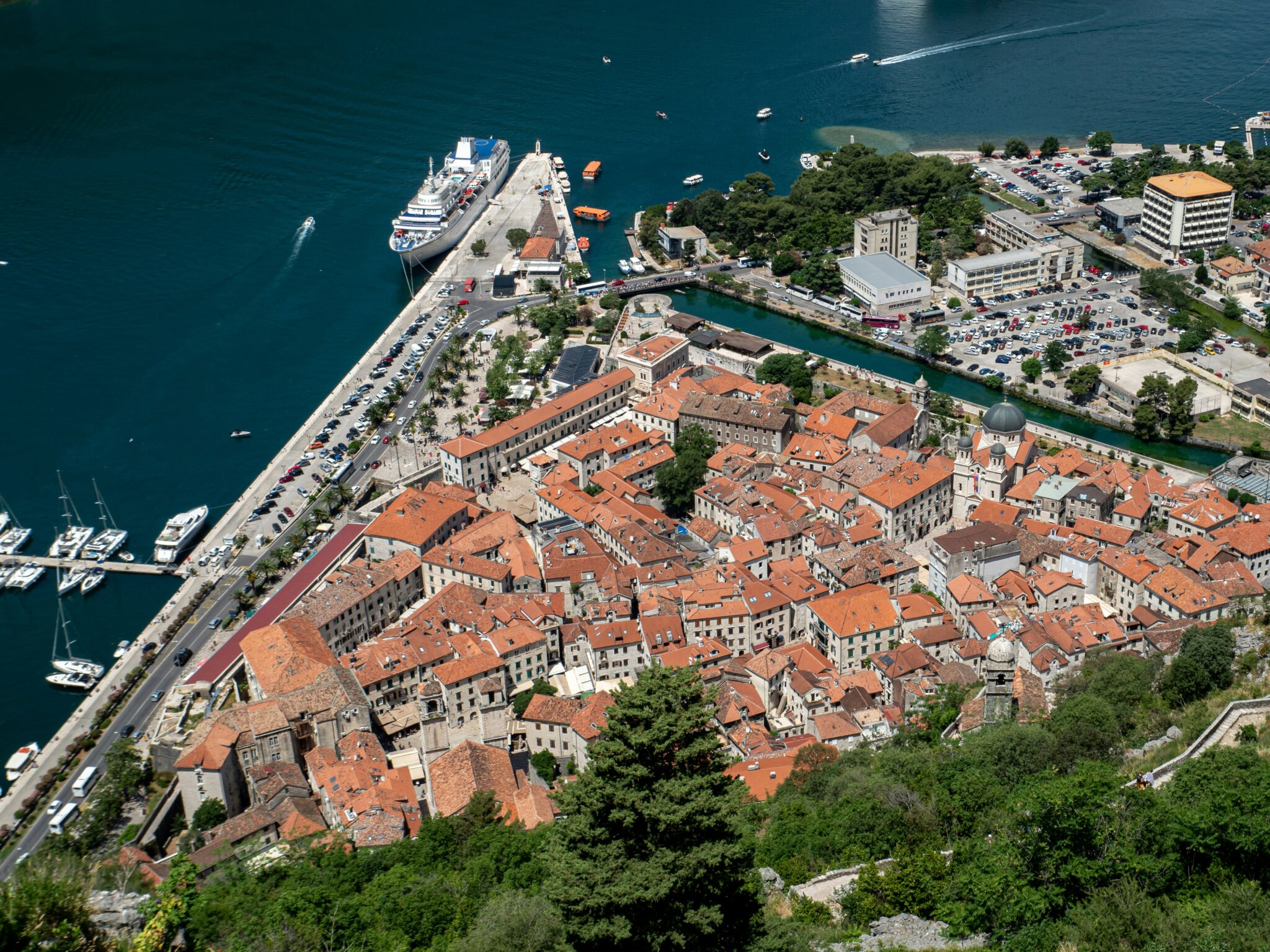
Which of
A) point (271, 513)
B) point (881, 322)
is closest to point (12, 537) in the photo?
point (271, 513)

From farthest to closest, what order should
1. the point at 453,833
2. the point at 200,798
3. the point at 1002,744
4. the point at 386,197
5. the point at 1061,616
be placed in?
the point at 386,197
the point at 1061,616
the point at 200,798
the point at 453,833
the point at 1002,744

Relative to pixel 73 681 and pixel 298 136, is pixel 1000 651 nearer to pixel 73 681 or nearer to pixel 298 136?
pixel 73 681

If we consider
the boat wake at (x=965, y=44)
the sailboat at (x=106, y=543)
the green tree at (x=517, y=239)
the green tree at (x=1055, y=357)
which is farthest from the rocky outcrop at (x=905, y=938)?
the boat wake at (x=965, y=44)

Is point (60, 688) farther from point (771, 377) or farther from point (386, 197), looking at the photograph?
point (386, 197)

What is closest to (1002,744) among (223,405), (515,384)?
(515,384)

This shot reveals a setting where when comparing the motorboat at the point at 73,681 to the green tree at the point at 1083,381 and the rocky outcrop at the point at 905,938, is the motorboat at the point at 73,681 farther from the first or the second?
the green tree at the point at 1083,381
